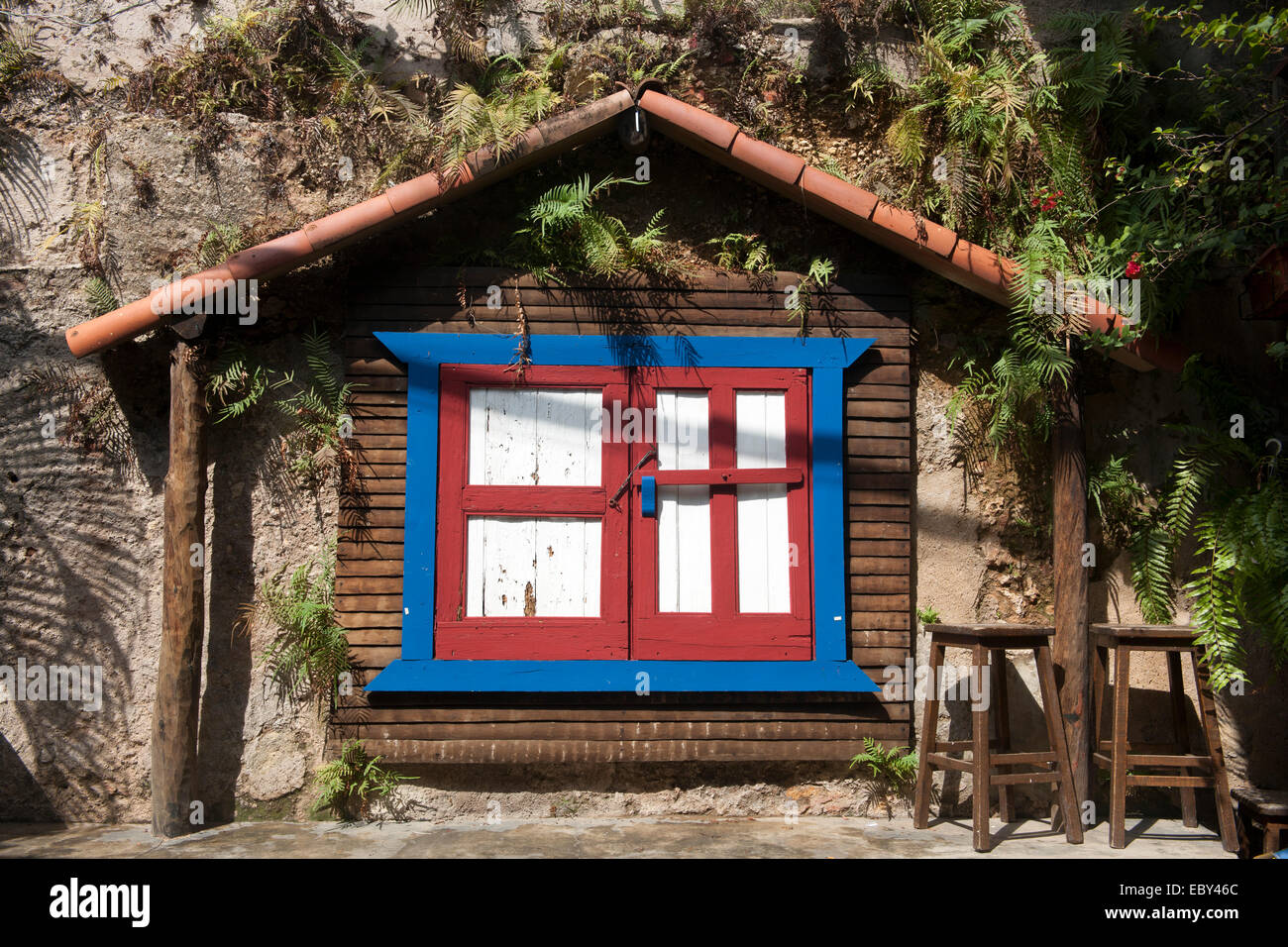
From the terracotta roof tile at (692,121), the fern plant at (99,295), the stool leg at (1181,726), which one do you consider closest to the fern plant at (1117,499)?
the stool leg at (1181,726)

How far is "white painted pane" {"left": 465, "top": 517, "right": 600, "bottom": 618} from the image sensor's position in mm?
5285

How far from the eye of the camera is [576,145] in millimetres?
5512

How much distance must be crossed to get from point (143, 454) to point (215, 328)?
0.88 meters

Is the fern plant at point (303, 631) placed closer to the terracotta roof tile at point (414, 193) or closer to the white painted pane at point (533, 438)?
the white painted pane at point (533, 438)

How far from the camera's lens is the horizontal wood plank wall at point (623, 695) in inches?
206

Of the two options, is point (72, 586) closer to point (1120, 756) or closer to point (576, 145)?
point (576, 145)

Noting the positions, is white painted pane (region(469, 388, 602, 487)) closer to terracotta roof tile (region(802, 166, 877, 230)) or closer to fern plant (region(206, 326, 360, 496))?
fern plant (region(206, 326, 360, 496))

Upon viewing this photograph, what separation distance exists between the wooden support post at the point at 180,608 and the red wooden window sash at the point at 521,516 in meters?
1.34

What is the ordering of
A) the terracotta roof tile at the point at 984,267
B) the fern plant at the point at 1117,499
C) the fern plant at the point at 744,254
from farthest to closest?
the fern plant at the point at 744,254
the fern plant at the point at 1117,499
the terracotta roof tile at the point at 984,267

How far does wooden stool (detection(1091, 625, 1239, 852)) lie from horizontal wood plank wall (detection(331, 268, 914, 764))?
3.58 ft

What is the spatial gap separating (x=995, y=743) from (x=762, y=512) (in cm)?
189

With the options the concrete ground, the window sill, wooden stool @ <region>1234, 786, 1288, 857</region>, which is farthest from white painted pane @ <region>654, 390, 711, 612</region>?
wooden stool @ <region>1234, 786, 1288, 857</region>

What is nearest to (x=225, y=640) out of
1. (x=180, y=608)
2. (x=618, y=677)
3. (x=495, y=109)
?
(x=180, y=608)

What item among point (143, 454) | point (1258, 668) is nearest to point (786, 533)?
point (1258, 668)
